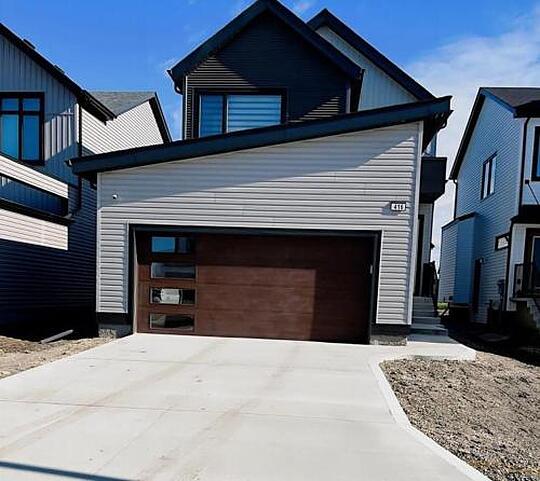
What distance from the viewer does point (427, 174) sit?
431 inches

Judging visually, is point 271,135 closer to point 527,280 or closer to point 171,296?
point 171,296

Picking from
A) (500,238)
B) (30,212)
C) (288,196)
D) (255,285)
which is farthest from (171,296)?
(500,238)

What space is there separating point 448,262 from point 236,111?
1240cm

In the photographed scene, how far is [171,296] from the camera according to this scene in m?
8.31

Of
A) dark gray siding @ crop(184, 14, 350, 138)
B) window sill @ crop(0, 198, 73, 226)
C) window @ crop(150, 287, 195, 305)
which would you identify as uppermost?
dark gray siding @ crop(184, 14, 350, 138)

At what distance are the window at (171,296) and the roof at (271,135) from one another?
2.59 meters

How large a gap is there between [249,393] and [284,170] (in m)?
4.47

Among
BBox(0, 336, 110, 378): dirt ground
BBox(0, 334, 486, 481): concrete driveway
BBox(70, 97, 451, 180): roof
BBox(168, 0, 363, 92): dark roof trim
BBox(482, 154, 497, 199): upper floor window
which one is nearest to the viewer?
BBox(0, 334, 486, 481): concrete driveway

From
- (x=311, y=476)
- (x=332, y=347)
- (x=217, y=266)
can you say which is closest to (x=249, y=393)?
(x=311, y=476)

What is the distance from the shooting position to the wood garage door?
807cm

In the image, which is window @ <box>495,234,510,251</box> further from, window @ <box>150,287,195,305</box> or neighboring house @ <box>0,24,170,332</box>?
neighboring house @ <box>0,24,170,332</box>

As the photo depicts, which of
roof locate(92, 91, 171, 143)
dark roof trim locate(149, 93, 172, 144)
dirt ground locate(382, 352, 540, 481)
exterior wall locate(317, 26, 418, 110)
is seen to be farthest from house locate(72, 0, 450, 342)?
dark roof trim locate(149, 93, 172, 144)

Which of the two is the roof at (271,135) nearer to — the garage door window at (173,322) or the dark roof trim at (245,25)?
the garage door window at (173,322)

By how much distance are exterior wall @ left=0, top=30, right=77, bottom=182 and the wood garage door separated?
5131 millimetres
